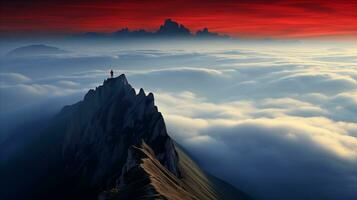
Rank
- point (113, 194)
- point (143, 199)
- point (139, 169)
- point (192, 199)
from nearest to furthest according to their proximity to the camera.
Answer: point (143, 199) < point (113, 194) < point (139, 169) < point (192, 199)

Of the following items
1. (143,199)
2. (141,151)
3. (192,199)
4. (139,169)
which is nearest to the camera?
(143,199)

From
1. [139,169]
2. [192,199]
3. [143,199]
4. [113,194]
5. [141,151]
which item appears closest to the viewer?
[143,199]

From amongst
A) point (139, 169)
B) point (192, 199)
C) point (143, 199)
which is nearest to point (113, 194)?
point (139, 169)

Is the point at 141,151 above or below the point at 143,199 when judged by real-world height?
above

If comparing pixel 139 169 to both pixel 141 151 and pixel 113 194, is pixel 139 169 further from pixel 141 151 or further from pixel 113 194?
pixel 141 151

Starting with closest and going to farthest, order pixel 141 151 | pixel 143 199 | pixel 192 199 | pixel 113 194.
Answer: pixel 143 199 → pixel 113 194 → pixel 192 199 → pixel 141 151

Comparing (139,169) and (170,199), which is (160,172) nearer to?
(139,169)

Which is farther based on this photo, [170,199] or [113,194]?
[113,194]

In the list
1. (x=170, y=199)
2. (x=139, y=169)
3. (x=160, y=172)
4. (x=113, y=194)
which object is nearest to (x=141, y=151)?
(x=160, y=172)

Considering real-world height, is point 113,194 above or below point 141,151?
below
